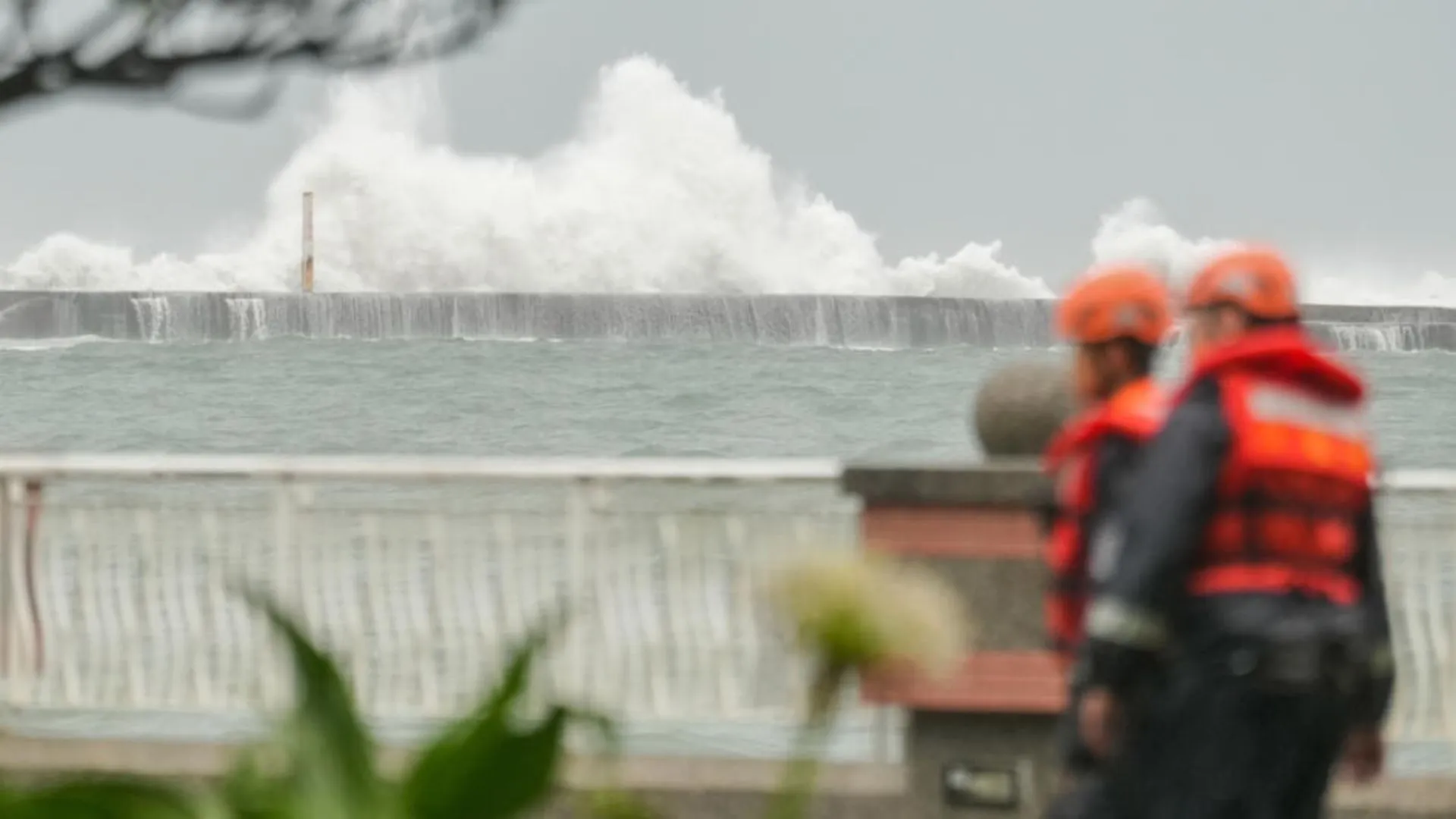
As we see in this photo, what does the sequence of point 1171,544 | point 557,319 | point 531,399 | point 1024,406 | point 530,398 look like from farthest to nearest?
point 557,319 < point 530,398 < point 531,399 < point 1024,406 < point 1171,544

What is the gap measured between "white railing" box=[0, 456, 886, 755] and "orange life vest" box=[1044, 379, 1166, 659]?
3227 mm

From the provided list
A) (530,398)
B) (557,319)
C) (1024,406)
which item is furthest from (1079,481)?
(557,319)

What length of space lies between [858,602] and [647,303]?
392 feet

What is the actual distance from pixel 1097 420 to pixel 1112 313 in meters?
0.20

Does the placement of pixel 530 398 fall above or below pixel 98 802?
above

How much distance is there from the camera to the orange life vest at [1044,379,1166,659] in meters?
4.34

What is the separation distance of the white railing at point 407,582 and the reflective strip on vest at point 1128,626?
3.72m

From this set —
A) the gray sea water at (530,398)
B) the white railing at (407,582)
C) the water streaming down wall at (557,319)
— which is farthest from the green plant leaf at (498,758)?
the water streaming down wall at (557,319)

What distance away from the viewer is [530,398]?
8394cm

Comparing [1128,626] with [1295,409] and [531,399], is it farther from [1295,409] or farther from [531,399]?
[531,399]

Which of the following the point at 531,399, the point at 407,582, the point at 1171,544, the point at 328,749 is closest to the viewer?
the point at 328,749

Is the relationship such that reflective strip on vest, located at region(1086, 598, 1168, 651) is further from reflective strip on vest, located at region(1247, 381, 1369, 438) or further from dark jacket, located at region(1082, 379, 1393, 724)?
reflective strip on vest, located at region(1247, 381, 1369, 438)

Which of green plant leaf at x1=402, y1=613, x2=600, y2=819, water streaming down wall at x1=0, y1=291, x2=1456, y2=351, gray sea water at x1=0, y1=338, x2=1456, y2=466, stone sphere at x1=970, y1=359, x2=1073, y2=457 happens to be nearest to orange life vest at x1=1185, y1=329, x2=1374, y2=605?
green plant leaf at x1=402, y1=613, x2=600, y2=819

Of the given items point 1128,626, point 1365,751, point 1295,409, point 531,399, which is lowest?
point 1365,751
